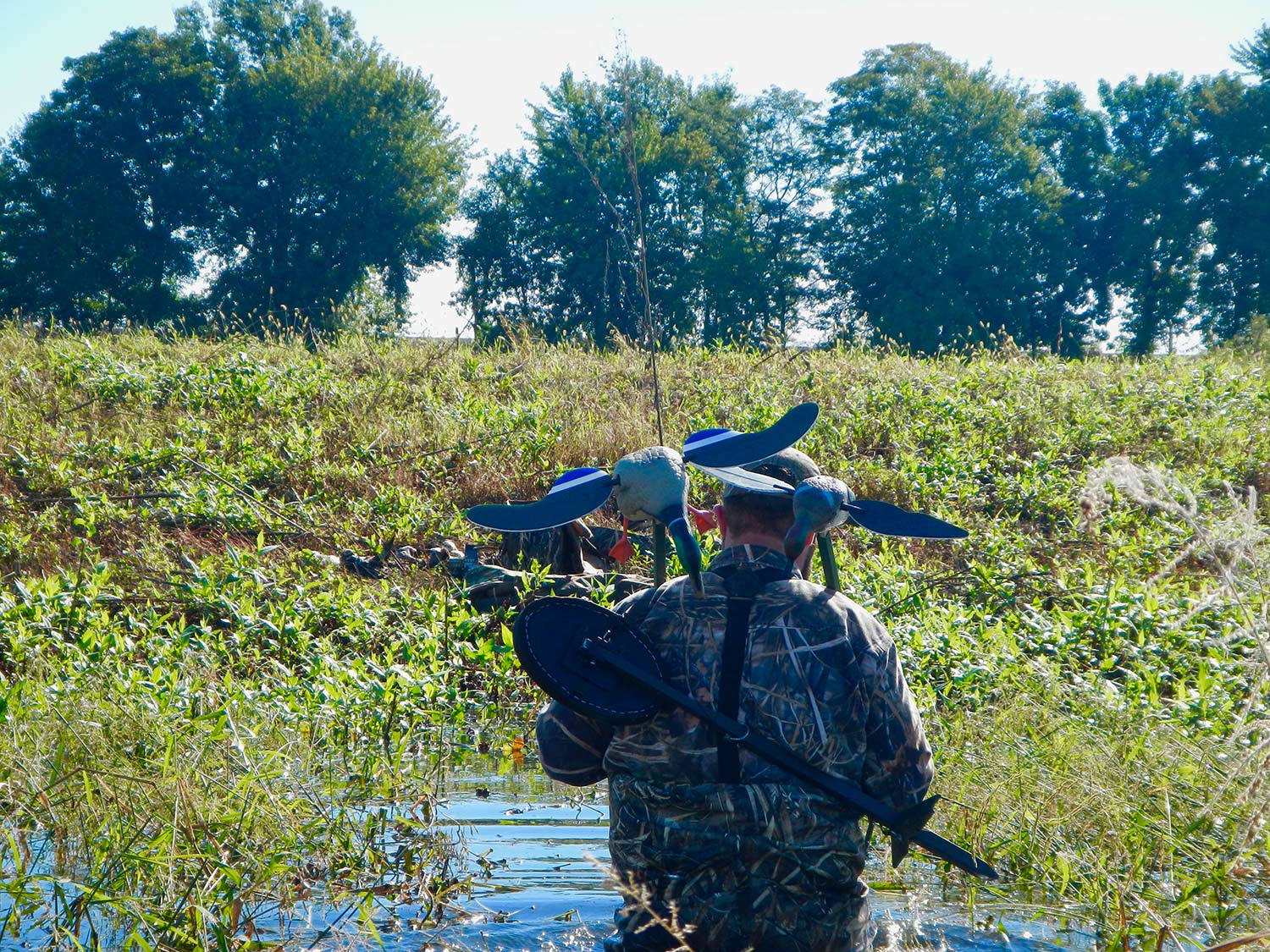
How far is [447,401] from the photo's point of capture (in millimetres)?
12797

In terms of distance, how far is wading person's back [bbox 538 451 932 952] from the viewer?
297 centimetres

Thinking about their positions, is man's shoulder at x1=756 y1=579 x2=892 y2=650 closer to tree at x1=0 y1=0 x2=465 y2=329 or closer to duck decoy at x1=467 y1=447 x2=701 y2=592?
duck decoy at x1=467 y1=447 x2=701 y2=592

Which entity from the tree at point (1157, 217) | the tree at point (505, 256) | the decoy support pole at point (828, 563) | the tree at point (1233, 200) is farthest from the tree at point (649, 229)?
the decoy support pole at point (828, 563)

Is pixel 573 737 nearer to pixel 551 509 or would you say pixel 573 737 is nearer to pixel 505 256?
pixel 551 509

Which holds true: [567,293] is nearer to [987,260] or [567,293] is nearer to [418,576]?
[987,260]

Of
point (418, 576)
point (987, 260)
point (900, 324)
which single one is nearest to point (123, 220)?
point (900, 324)

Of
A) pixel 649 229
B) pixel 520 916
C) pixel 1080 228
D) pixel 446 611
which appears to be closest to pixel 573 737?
pixel 520 916

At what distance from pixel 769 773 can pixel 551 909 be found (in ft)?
5.55

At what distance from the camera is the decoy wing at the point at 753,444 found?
121 inches

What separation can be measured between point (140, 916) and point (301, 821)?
3.79 ft

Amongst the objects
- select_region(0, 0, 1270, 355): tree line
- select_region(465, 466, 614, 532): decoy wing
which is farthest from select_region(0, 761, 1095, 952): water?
select_region(0, 0, 1270, 355): tree line

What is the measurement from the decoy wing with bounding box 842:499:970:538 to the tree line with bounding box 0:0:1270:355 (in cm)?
2766

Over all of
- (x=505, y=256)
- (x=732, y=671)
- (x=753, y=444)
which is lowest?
(x=732, y=671)

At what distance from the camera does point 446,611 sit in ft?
24.8
